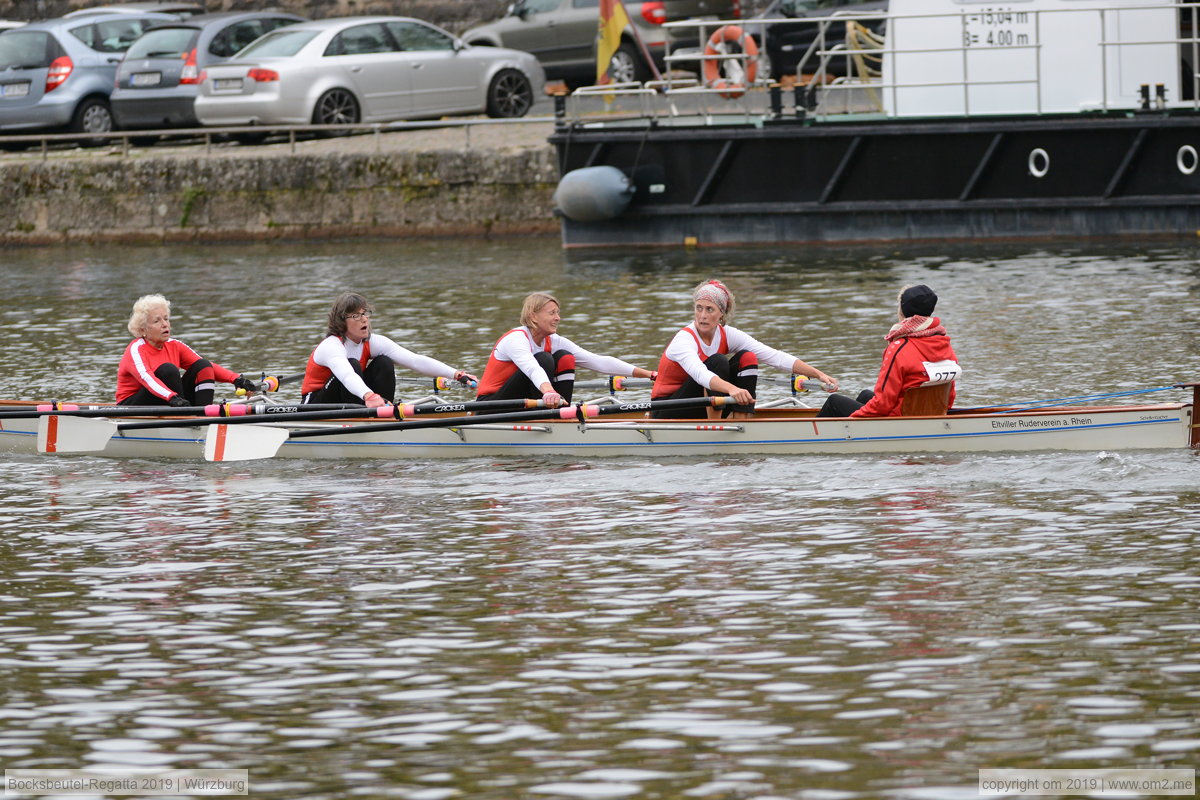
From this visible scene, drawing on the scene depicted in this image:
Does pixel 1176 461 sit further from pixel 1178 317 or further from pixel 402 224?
pixel 402 224

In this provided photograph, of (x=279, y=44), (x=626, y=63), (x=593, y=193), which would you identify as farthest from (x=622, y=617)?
(x=626, y=63)

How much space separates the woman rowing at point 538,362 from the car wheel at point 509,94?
14.6m

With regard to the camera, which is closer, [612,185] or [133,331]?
[133,331]

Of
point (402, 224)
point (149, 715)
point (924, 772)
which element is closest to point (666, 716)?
point (924, 772)

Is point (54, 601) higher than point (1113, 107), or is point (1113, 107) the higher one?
point (1113, 107)

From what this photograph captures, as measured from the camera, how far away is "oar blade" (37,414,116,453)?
13836mm

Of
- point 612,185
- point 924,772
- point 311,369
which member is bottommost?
point 924,772

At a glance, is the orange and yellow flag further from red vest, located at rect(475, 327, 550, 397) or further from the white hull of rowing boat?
the white hull of rowing boat

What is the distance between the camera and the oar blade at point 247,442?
13328 mm

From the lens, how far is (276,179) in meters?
26.9

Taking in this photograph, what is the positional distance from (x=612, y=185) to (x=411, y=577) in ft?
48.4

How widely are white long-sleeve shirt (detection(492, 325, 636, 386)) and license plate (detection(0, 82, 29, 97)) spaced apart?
17.3 metres

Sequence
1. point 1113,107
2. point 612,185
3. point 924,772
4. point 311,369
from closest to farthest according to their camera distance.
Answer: point 924,772
point 311,369
point 1113,107
point 612,185

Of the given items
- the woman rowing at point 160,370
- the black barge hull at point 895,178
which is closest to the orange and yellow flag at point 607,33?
the black barge hull at point 895,178
